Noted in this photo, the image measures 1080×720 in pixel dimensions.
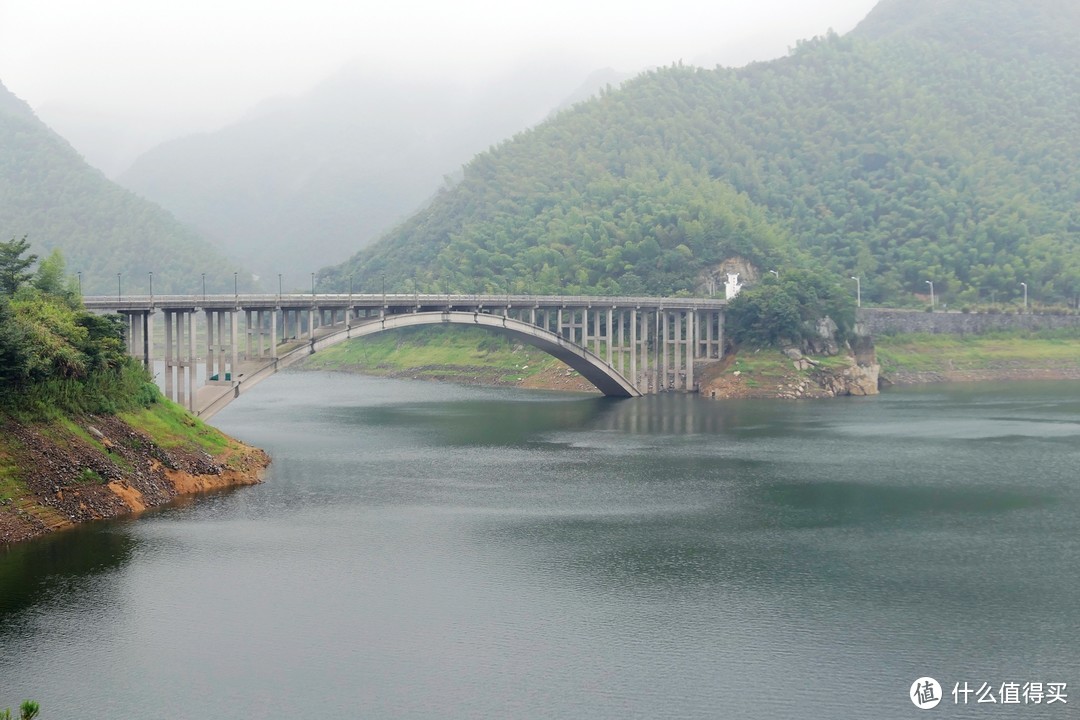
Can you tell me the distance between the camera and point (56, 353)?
49312mm

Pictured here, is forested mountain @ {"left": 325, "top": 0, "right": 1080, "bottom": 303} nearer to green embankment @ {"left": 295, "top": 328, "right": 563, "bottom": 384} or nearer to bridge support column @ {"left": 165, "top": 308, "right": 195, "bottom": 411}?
green embankment @ {"left": 295, "top": 328, "right": 563, "bottom": 384}

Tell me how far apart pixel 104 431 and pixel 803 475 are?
31.0m

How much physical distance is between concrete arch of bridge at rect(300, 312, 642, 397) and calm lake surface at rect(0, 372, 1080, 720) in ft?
39.0

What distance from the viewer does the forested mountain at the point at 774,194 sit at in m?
131

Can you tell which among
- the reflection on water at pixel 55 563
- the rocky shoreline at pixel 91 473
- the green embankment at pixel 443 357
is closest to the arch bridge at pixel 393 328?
the green embankment at pixel 443 357

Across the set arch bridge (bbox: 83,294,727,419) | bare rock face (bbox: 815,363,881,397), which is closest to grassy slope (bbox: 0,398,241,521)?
arch bridge (bbox: 83,294,727,419)

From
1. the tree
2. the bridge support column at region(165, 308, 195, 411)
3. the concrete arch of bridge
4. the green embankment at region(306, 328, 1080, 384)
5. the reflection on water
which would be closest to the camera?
the reflection on water

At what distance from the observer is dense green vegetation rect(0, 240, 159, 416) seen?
4684cm

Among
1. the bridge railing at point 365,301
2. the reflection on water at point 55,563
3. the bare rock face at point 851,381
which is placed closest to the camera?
the reflection on water at point 55,563

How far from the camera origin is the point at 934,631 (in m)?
33.3

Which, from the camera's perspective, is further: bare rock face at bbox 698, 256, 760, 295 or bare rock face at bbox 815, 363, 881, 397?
bare rock face at bbox 698, 256, 760, 295

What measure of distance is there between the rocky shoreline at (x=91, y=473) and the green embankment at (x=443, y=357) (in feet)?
207

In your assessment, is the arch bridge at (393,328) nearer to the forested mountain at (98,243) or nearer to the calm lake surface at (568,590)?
the calm lake surface at (568,590)

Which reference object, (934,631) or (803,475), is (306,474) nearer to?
(803,475)
